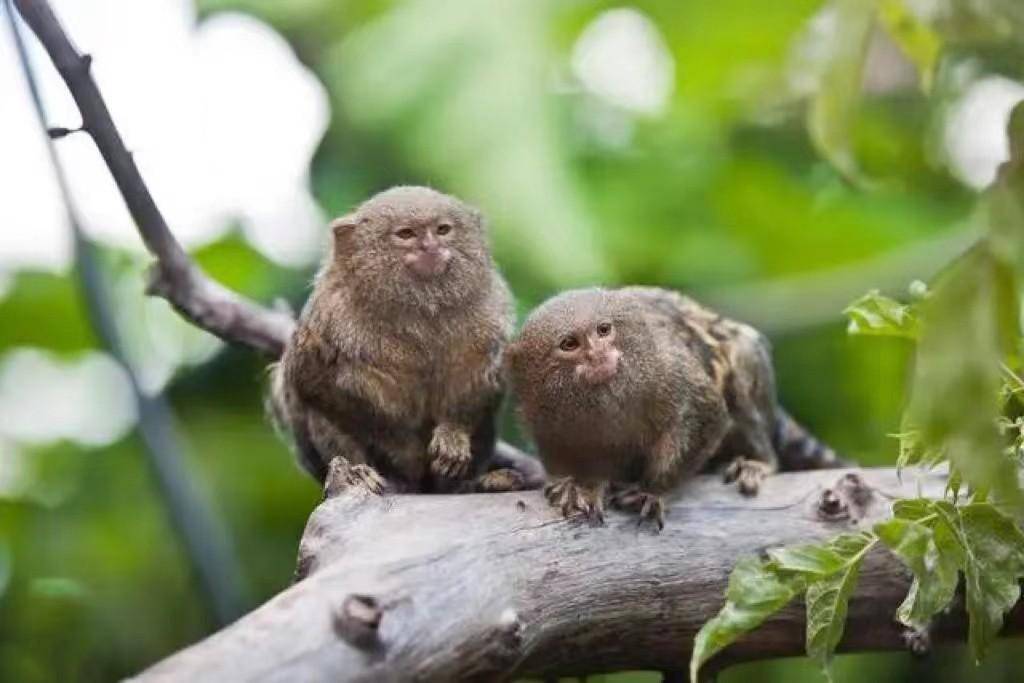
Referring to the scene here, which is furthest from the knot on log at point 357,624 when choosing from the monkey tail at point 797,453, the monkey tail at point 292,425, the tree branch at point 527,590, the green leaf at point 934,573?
the monkey tail at point 797,453

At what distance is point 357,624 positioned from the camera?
2014mm

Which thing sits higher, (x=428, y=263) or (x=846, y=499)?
(x=428, y=263)

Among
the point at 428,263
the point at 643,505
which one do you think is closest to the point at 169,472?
the point at 428,263

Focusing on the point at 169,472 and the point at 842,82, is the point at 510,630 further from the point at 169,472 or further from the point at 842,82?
the point at 169,472

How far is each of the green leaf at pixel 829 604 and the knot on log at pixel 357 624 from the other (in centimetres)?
72

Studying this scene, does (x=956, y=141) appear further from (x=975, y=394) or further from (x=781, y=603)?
(x=975, y=394)

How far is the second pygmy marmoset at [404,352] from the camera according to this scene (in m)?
3.26

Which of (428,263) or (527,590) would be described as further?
(428,263)

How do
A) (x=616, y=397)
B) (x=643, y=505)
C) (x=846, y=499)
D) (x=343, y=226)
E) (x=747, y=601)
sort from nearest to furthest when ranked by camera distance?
(x=747, y=601), (x=643, y=505), (x=846, y=499), (x=616, y=397), (x=343, y=226)

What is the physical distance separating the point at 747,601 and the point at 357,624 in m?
0.62

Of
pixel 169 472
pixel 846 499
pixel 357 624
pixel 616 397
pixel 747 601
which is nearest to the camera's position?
pixel 357 624

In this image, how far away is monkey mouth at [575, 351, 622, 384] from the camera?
321 cm

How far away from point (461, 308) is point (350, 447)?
38cm

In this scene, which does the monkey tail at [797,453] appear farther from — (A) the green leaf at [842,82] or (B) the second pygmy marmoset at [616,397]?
(A) the green leaf at [842,82]
